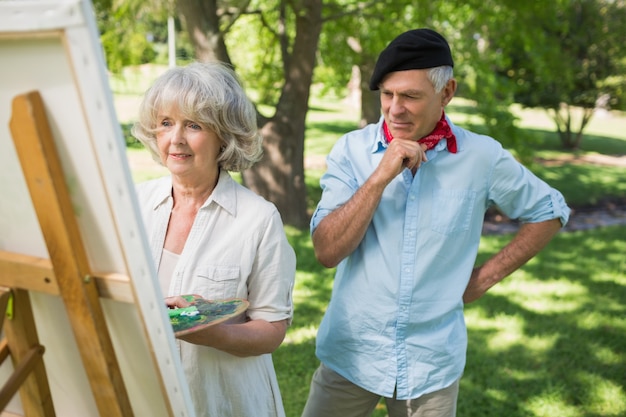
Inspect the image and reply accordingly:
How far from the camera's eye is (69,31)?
108 cm

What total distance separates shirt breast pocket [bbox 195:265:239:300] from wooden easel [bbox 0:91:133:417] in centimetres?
55

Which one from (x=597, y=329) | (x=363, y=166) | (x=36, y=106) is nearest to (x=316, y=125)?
(x=597, y=329)

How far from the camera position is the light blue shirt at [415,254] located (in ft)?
7.68

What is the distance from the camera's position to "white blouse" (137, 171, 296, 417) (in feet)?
6.32

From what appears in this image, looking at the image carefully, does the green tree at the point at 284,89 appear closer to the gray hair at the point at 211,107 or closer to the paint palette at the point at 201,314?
the gray hair at the point at 211,107

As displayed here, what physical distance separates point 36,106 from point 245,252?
0.88m

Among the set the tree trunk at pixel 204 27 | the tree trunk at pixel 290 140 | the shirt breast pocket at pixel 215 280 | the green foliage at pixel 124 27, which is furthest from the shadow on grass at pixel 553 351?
the green foliage at pixel 124 27

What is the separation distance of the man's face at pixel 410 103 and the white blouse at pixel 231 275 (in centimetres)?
55

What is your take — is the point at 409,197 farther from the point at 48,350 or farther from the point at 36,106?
the point at 36,106

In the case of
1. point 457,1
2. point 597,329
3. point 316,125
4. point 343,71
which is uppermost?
point 457,1

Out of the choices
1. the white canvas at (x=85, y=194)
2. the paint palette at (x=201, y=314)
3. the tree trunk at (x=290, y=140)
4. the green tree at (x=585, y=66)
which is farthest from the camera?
the green tree at (x=585, y=66)

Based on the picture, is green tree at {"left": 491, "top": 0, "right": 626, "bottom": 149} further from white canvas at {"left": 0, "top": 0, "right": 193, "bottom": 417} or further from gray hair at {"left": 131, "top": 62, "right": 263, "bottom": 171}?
white canvas at {"left": 0, "top": 0, "right": 193, "bottom": 417}

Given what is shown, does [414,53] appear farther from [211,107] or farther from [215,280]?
[215,280]

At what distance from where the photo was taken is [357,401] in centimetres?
248
